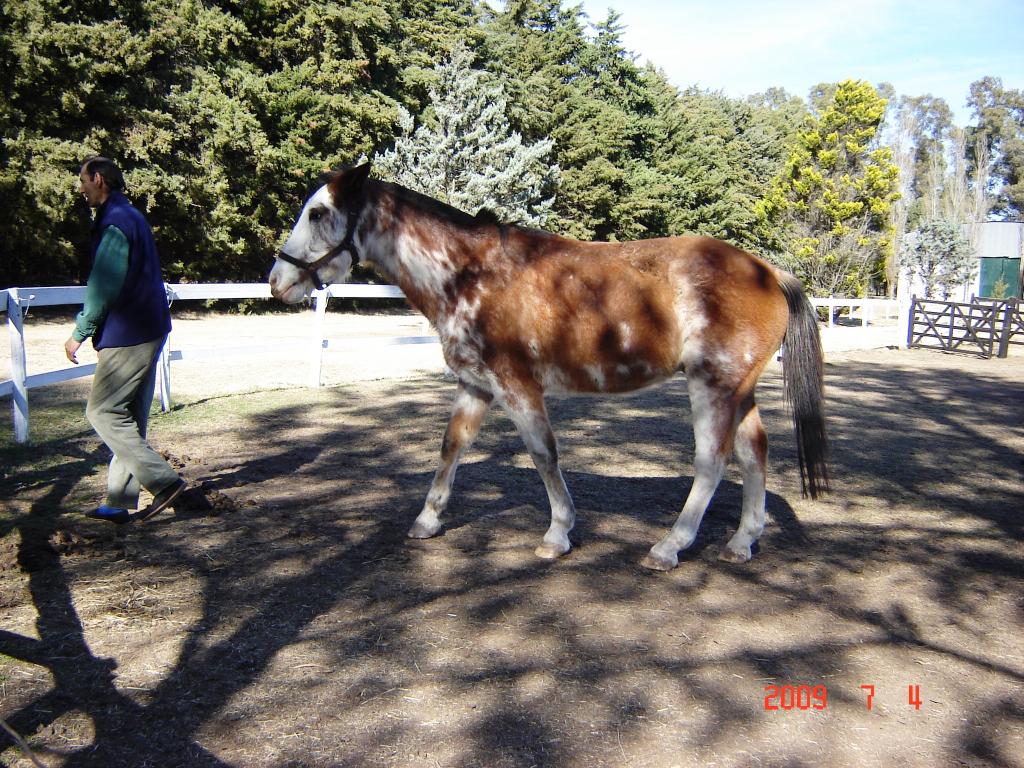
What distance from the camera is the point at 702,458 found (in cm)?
425

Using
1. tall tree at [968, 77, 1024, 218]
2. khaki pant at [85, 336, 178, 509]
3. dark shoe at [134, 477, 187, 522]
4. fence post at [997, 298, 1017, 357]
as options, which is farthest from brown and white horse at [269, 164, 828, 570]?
tall tree at [968, 77, 1024, 218]

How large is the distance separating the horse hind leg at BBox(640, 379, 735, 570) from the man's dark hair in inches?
144

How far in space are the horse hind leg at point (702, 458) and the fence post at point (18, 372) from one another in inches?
223

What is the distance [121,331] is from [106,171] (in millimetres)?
980

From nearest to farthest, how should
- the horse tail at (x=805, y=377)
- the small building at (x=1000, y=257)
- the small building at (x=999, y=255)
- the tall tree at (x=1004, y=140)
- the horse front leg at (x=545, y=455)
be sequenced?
the horse front leg at (x=545, y=455) < the horse tail at (x=805, y=377) < the small building at (x=1000, y=257) < the small building at (x=999, y=255) < the tall tree at (x=1004, y=140)

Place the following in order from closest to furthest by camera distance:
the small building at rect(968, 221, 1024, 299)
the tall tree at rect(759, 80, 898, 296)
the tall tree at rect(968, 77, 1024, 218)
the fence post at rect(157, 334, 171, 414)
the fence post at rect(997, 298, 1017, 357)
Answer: the fence post at rect(157, 334, 171, 414), the fence post at rect(997, 298, 1017, 357), the tall tree at rect(759, 80, 898, 296), the small building at rect(968, 221, 1024, 299), the tall tree at rect(968, 77, 1024, 218)

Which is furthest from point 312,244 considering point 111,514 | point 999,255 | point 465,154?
point 999,255

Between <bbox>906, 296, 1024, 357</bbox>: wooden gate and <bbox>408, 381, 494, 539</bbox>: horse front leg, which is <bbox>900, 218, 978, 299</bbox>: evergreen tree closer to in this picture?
<bbox>906, 296, 1024, 357</bbox>: wooden gate

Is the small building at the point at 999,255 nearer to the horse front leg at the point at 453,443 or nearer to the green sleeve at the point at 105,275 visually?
the horse front leg at the point at 453,443

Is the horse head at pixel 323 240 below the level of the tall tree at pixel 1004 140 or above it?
below

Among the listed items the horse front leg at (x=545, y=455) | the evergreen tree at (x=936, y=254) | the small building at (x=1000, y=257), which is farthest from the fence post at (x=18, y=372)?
the small building at (x=1000, y=257)

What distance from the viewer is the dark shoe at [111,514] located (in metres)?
4.79

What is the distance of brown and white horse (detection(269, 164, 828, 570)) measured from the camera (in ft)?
13.8

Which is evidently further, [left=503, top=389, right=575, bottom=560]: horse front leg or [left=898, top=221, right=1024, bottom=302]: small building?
[left=898, top=221, right=1024, bottom=302]: small building
